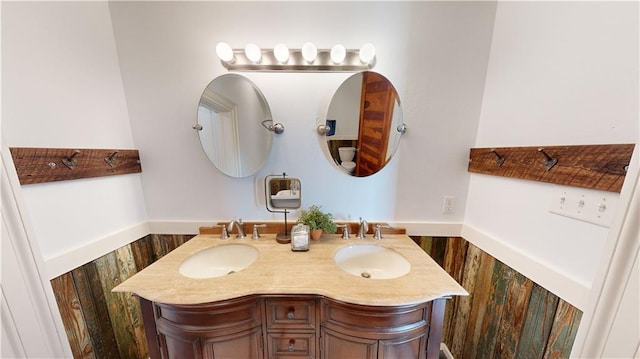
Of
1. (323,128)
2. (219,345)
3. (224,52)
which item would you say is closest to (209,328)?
(219,345)

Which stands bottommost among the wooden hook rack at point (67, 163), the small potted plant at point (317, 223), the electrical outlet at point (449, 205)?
the small potted plant at point (317, 223)

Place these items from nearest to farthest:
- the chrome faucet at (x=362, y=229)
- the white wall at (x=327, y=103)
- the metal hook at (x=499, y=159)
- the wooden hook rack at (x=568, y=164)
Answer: the wooden hook rack at (x=568, y=164)
the white wall at (x=327, y=103)
the metal hook at (x=499, y=159)
the chrome faucet at (x=362, y=229)

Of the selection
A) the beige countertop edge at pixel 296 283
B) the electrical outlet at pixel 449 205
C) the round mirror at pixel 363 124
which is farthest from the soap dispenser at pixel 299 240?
the electrical outlet at pixel 449 205

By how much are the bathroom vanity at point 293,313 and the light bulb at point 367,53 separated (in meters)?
1.06

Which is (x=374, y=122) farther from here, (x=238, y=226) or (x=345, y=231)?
(x=238, y=226)

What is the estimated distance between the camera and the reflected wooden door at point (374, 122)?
1.10 metres

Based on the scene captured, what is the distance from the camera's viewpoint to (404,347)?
0.81 metres

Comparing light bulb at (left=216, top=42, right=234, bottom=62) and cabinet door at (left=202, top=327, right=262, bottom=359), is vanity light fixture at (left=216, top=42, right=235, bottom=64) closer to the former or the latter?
light bulb at (left=216, top=42, right=234, bottom=62)

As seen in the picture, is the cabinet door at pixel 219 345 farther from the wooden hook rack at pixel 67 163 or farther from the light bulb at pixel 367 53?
the light bulb at pixel 367 53

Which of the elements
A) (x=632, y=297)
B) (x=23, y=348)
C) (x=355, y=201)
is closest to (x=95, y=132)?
(x=23, y=348)

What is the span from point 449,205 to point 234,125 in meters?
1.38

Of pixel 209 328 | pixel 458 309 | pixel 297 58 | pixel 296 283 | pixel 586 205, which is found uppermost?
Result: pixel 297 58

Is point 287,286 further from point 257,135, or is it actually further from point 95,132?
point 95,132

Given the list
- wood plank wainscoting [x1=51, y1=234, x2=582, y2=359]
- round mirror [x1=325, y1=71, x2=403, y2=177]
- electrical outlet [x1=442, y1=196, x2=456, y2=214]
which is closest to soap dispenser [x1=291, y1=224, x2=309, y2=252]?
round mirror [x1=325, y1=71, x2=403, y2=177]
